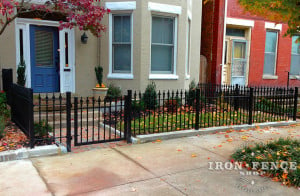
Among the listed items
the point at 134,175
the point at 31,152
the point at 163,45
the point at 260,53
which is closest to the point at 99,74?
the point at 163,45

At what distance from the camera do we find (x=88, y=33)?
961 cm

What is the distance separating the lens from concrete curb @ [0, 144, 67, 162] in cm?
481

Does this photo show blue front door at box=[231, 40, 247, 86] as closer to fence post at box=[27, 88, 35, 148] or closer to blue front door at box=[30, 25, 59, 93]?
blue front door at box=[30, 25, 59, 93]

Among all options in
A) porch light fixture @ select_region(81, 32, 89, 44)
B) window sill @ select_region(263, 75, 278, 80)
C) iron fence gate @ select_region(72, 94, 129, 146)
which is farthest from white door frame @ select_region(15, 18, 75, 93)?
window sill @ select_region(263, 75, 278, 80)

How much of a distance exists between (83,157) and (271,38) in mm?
12787

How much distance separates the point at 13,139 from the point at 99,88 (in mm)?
3496

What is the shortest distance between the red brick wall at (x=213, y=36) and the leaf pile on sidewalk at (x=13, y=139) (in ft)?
29.9

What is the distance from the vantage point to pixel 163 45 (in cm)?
991

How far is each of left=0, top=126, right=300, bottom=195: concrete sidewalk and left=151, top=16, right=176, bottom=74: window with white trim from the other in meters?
4.58

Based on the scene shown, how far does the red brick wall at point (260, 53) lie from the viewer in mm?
13250

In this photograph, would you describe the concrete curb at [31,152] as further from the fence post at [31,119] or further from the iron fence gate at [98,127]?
the iron fence gate at [98,127]

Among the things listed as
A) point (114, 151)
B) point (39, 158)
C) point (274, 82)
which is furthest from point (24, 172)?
point (274, 82)

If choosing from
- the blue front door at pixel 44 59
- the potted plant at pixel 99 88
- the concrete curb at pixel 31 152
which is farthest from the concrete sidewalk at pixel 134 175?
the blue front door at pixel 44 59

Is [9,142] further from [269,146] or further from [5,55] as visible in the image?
[269,146]
